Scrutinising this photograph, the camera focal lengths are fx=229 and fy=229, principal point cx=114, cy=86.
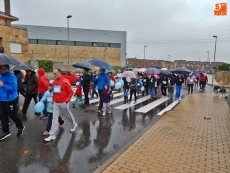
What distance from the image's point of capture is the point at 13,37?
26.3 m

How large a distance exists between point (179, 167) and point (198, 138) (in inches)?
83.7

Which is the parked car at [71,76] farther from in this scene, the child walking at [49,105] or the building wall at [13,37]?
the child walking at [49,105]

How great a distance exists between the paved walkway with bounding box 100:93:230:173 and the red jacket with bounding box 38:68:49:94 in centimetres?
385

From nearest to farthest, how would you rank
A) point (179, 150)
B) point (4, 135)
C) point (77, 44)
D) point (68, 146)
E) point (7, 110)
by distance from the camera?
point (179, 150) < point (68, 146) < point (7, 110) < point (4, 135) < point (77, 44)

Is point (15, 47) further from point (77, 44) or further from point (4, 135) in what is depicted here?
point (77, 44)

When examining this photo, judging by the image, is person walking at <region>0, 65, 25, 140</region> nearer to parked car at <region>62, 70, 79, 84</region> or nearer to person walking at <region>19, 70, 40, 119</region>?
person walking at <region>19, 70, 40, 119</region>

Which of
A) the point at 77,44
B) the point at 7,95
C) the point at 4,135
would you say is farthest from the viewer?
the point at 77,44

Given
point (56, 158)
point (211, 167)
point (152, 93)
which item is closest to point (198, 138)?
point (211, 167)

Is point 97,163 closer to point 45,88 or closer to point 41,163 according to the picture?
point 41,163

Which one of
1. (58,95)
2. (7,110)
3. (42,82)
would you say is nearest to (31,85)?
(42,82)

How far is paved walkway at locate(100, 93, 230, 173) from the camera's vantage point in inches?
167

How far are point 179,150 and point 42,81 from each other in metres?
5.04

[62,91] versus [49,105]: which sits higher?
[62,91]

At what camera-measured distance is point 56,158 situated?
15.4ft
